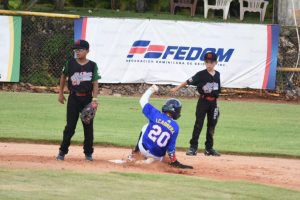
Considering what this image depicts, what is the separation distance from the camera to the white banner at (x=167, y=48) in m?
25.5

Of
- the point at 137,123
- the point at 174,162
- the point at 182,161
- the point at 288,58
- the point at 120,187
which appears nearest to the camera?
the point at 120,187

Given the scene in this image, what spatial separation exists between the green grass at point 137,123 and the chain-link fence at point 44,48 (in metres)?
1.50

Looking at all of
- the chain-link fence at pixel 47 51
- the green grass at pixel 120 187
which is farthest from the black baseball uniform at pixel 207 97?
the chain-link fence at pixel 47 51

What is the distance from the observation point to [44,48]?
26.1m

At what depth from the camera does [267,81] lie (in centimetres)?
2619

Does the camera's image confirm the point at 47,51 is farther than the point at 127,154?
Yes

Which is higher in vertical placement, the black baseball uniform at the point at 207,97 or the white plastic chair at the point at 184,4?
the white plastic chair at the point at 184,4

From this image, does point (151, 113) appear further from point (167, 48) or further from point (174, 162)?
point (167, 48)

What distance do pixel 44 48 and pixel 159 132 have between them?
14.0 metres

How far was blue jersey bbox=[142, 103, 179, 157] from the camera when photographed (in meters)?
12.7

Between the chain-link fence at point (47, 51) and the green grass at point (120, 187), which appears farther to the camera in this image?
the chain-link fence at point (47, 51)

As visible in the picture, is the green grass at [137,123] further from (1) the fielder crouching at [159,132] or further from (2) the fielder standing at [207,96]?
(1) the fielder crouching at [159,132]

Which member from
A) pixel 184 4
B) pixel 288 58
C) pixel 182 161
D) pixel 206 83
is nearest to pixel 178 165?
pixel 182 161

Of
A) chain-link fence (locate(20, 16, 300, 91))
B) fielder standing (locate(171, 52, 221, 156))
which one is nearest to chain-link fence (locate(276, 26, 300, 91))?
chain-link fence (locate(20, 16, 300, 91))
